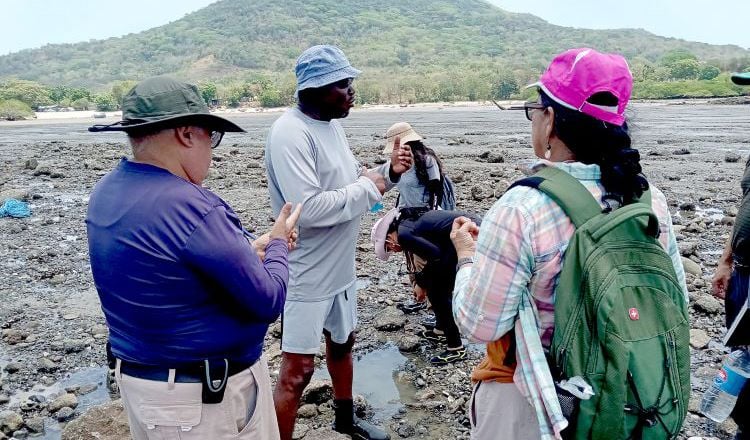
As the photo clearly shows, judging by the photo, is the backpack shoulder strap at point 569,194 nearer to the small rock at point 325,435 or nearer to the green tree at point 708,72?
the small rock at point 325,435

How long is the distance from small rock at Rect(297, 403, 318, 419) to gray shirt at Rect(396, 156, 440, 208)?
2.10 meters

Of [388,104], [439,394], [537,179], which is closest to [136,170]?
[537,179]

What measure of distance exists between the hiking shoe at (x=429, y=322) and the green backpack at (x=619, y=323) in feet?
12.9

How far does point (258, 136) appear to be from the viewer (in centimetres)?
3312

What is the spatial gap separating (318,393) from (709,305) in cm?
407

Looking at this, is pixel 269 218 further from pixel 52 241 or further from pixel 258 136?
pixel 258 136

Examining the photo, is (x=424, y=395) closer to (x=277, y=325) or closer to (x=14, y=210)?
(x=277, y=325)

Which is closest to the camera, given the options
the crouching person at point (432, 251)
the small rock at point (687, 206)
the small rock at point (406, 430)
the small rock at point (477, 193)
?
the small rock at point (406, 430)

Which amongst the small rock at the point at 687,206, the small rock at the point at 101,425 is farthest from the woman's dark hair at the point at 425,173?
the small rock at the point at 687,206

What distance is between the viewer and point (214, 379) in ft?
7.06

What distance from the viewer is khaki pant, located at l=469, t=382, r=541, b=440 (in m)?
2.12

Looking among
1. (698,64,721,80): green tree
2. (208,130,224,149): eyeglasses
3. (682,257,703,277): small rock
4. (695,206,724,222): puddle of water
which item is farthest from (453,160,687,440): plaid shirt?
(698,64,721,80): green tree

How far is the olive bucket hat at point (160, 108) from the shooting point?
6.69 ft

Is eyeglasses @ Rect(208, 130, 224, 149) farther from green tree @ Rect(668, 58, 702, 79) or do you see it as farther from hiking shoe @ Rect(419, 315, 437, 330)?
green tree @ Rect(668, 58, 702, 79)
